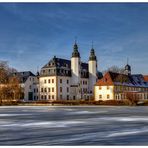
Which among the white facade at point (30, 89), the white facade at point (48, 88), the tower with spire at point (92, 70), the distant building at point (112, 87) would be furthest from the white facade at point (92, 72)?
the white facade at point (30, 89)

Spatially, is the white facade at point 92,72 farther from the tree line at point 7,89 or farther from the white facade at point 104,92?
the tree line at point 7,89

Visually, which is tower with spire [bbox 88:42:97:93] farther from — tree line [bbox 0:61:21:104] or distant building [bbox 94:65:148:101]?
tree line [bbox 0:61:21:104]

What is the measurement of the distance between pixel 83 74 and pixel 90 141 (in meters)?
65.7

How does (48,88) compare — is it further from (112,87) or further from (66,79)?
(112,87)

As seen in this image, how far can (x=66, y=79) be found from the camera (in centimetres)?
7281

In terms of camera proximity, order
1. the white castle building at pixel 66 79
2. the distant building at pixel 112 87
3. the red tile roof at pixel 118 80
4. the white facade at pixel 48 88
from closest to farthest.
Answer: the distant building at pixel 112 87, the red tile roof at pixel 118 80, the white facade at pixel 48 88, the white castle building at pixel 66 79

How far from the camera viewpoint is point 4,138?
10312mm

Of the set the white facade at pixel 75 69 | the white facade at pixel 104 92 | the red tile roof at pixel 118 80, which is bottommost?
Result: the white facade at pixel 104 92

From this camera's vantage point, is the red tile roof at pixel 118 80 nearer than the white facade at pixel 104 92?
No

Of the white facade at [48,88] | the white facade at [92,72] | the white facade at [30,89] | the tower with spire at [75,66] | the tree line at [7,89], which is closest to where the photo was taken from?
the tree line at [7,89]

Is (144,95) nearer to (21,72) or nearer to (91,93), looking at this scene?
(91,93)

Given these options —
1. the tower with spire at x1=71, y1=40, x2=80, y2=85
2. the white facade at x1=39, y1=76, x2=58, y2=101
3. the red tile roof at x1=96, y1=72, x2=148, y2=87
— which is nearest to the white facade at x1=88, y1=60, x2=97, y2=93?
the tower with spire at x1=71, y1=40, x2=80, y2=85

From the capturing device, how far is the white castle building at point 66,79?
70750mm

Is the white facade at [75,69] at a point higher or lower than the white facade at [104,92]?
higher
